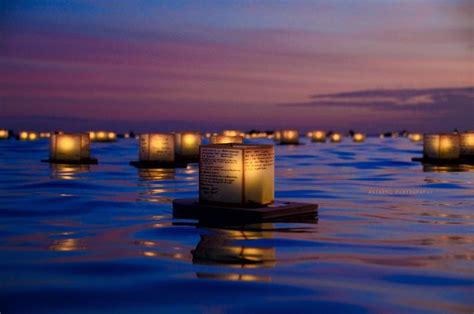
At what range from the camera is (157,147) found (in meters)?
35.5

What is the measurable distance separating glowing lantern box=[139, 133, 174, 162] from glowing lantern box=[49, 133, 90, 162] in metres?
4.02

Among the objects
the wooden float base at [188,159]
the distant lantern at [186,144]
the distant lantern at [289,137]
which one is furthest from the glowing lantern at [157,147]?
the distant lantern at [289,137]

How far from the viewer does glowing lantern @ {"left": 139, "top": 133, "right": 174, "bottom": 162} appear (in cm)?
3525

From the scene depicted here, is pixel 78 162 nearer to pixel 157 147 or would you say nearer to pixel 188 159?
pixel 157 147

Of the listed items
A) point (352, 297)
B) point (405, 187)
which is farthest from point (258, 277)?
point (405, 187)

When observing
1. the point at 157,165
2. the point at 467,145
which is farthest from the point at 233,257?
the point at 467,145

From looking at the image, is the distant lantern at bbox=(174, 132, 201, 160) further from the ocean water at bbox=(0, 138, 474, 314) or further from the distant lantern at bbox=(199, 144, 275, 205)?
the distant lantern at bbox=(199, 144, 275, 205)

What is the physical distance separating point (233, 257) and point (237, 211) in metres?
4.42

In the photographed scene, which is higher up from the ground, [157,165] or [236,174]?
[236,174]

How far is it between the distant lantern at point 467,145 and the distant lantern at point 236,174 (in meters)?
27.5

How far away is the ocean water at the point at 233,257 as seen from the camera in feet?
27.9

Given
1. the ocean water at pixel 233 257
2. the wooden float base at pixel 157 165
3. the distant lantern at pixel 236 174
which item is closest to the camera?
the ocean water at pixel 233 257

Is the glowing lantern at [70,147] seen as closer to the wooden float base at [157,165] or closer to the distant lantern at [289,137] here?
the wooden float base at [157,165]

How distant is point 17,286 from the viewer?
9164 millimetres
